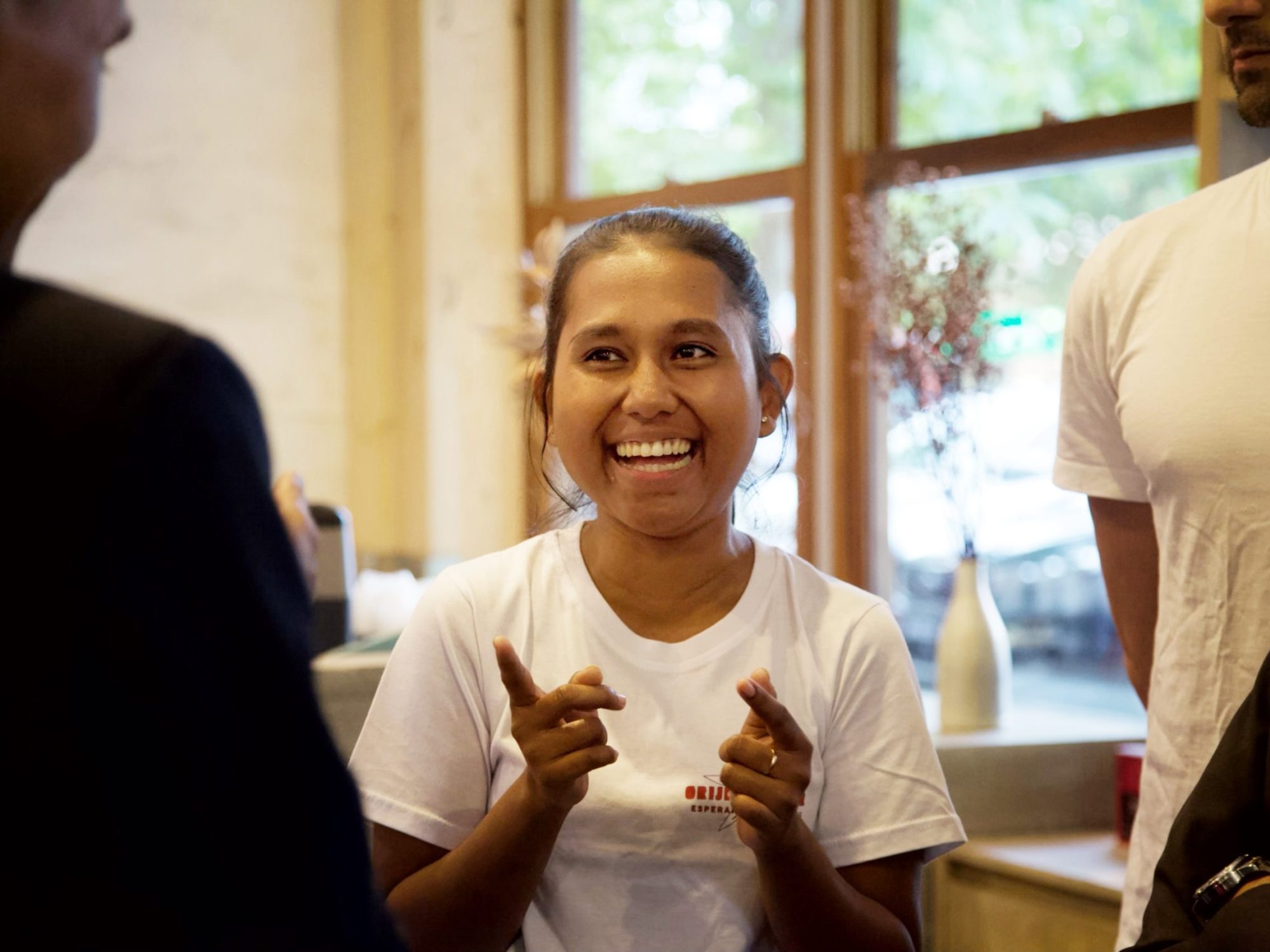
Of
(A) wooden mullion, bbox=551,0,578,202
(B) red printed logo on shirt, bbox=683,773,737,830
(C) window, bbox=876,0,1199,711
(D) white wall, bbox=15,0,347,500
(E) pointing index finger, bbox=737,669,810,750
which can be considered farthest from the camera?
(A) wooden mullion, bbox=551,0,578,202

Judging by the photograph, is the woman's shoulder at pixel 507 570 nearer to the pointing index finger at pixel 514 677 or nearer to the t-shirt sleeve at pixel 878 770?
the pointing index finger at pixel 514 677

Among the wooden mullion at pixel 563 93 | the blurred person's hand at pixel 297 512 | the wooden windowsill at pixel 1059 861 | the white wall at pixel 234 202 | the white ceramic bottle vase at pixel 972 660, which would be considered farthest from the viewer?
the wooden mullion at pixel 563 93

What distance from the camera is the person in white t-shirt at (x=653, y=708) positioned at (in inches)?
42.3

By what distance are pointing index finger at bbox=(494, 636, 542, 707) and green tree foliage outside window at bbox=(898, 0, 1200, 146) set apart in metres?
2.14

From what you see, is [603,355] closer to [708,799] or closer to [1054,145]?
[708,799]

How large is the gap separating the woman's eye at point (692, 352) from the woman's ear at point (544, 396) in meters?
0.19

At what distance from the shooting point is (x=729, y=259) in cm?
132

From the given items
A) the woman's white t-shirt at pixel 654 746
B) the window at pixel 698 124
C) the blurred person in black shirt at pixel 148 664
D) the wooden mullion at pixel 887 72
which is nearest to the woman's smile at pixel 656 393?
the woman's white t-shirt at pixel 654 746

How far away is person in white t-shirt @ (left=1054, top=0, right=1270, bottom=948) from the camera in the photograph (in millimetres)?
1293

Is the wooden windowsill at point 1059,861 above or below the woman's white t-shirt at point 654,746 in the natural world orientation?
below

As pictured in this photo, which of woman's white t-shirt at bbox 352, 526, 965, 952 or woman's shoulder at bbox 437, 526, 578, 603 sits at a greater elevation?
woman's shoulder at bbox 437, 526, 578, 603

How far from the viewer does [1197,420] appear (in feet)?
4.28

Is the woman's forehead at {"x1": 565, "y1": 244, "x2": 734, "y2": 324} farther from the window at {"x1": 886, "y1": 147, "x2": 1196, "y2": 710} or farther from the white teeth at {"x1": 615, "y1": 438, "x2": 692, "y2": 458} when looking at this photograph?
the window at {"x1": 886, "y1": 147, "x2": 1196, "y2": 710}

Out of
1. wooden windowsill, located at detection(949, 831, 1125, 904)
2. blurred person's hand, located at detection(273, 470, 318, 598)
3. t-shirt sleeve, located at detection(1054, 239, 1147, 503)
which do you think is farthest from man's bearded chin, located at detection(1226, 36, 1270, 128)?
wooden windowsill, located at detection(949, 831, 1125, 904)
